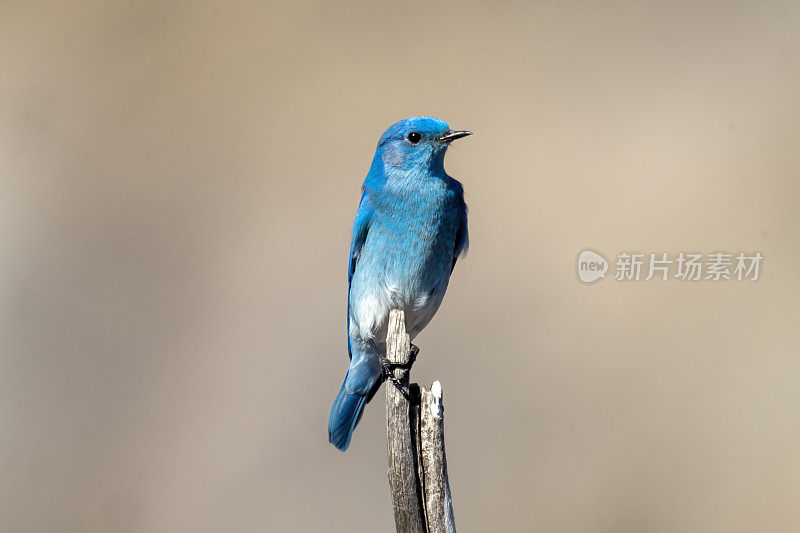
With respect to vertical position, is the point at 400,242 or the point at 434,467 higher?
the point at 400,242

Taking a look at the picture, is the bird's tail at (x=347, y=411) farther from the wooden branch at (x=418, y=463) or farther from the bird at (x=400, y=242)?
the wooden branch at (x=418, y=463)

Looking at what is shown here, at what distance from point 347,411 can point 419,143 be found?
1.51 metres

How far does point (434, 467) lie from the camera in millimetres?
3404

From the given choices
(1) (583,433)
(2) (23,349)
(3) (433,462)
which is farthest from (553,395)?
(2) (23,349)

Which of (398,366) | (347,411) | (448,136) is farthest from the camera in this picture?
(347,411)

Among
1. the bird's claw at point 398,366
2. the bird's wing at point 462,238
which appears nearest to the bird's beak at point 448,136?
the bird's wing at point 462,238

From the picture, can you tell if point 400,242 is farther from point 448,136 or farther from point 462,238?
point 448,136

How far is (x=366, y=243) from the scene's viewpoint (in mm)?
4512

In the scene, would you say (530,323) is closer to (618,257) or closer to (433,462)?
(618,257)

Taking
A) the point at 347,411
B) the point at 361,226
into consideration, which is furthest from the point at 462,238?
the point at 347,411

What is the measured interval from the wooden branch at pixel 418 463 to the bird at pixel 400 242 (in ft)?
2.96

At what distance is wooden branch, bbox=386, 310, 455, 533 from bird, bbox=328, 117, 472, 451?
35.5 inches

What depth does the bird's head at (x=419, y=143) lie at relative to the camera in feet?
14.3

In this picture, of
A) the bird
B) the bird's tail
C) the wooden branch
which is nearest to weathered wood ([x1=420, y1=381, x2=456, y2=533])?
the wooden branch
